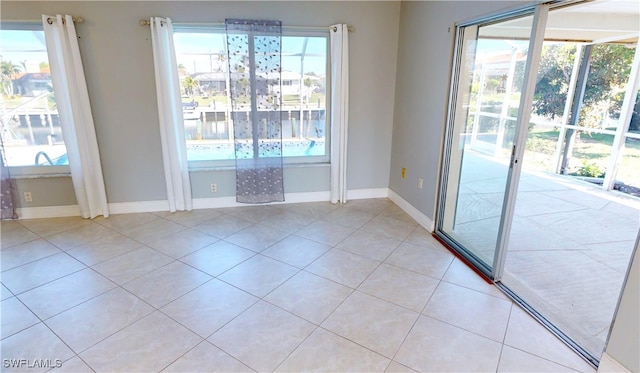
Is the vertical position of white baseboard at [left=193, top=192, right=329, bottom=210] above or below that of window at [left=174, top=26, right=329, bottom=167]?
below

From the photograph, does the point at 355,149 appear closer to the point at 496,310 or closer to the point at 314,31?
the point at 314,31

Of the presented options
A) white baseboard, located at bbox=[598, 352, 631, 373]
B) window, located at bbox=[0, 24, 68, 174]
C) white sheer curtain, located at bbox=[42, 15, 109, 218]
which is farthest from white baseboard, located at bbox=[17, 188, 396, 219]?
white baseboard, located at bbox=[598, 352, 631, 373]

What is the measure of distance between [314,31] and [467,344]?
10.7 feet

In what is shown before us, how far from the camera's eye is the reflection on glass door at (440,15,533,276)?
2.43m

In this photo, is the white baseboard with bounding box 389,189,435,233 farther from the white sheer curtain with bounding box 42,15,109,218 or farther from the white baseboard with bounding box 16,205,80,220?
the white baseboard with bounding box 16,205,80,220

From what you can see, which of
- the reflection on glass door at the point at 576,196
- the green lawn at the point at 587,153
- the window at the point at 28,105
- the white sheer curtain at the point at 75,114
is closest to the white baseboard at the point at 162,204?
the white sheer curtain at the point at 75,114

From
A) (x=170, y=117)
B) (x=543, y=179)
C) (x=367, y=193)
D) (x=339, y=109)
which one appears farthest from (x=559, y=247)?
(x=170, y=117)

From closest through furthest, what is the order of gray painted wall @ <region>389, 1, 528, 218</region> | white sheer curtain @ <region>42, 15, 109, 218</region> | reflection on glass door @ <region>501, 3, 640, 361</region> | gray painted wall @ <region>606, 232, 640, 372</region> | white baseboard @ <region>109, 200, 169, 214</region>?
1. gray painted wall @ <region>606, 232, 640, 372</region>
2. reflection on glass door @ <region>501, 3, 640, 361</region>
3. gray painted wall @ <region>389, 1, 528, 218</region>
4. white sheer curtain @ <region>42, 15, 109, 218</region>
5. white baseboard @ <region>109, 200, 169, 214</region>

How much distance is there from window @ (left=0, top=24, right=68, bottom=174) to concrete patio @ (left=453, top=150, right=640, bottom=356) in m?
4.16

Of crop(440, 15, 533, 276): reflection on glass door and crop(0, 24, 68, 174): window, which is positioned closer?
crop(440, 15, 533, 276): reflection on glass door

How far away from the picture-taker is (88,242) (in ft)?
10.3

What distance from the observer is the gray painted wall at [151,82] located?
331cm

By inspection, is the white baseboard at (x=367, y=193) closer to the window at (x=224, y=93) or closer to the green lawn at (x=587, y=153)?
the window at (x=224, y=93)

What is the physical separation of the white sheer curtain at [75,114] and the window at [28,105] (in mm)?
227
